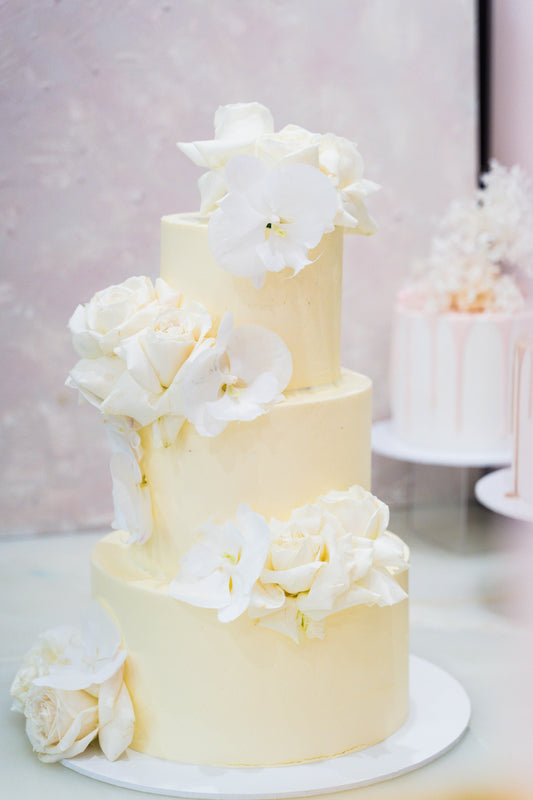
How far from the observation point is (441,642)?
230 centimetres

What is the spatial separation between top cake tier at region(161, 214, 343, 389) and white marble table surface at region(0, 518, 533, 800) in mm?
682

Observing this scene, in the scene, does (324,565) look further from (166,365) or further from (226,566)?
(166,365)

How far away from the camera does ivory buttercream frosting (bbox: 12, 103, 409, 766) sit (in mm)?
1558

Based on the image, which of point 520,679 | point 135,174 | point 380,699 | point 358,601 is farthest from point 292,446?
point 135,174

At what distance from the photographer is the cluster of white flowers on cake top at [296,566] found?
1.55 metres

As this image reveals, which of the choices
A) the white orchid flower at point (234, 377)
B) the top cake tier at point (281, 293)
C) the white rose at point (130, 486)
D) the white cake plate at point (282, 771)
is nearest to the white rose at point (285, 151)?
the top cake tier at point (281, 293)

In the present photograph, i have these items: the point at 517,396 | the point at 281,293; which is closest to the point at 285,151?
the point at 281,293

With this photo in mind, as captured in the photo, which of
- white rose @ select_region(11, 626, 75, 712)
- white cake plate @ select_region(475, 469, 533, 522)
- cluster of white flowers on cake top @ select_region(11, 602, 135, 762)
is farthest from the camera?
white cake plate @ select_region(475, 469, 533, 522)

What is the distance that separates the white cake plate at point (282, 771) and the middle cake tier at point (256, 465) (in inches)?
12.2

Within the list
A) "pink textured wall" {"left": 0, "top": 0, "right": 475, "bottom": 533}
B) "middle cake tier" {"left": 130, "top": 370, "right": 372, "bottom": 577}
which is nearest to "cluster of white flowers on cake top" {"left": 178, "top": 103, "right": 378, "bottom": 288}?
"middle cake tier" {"left": 130, "top": 370, "right": 372, "bottom": 577}

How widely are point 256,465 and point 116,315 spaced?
0.32 metres

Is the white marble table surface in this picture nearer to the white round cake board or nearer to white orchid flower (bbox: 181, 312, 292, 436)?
the white round cake board

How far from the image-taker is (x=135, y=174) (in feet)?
9.46

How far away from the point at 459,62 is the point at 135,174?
3.38ft
